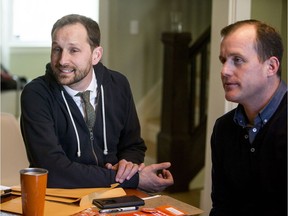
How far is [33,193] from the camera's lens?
121 cm

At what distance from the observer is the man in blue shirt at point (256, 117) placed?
146 cm

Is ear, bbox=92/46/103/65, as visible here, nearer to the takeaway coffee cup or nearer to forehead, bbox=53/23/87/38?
forehead, bbox=53/23/87/38

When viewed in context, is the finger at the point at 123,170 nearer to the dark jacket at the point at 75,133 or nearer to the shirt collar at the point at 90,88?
the dark jacket at the point at 75,133

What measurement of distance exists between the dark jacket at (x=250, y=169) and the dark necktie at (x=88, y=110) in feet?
1.48

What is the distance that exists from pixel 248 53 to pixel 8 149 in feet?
3.74

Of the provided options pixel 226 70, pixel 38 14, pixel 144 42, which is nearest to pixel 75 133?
pixel 226 70

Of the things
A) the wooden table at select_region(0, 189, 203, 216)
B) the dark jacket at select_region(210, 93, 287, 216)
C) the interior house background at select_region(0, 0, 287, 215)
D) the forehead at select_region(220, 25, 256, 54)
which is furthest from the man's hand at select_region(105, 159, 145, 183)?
the interior house background at select_region(0, 0, 287, 215)

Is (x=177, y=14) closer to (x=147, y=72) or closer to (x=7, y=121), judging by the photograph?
(x=147, y=72)

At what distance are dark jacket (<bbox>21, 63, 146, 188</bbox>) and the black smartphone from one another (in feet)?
0.78

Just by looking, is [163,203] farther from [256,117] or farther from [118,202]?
[256,117]

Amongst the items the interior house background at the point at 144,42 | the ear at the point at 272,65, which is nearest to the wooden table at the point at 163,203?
the ear at the point at 272,65

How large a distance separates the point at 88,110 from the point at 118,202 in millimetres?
556

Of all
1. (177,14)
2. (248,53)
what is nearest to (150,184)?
(248,53)

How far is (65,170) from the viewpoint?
163 cm
